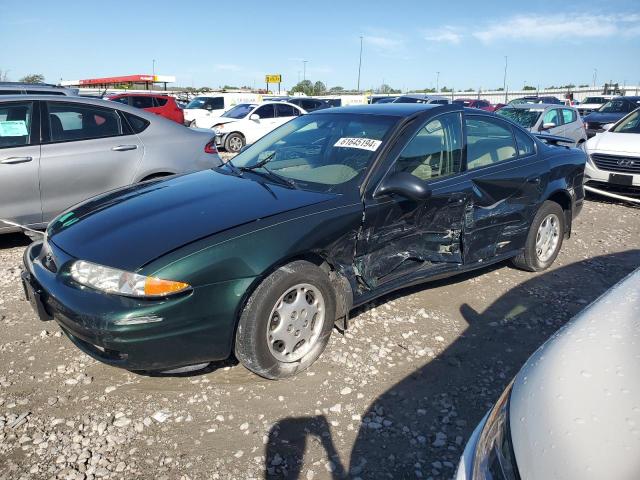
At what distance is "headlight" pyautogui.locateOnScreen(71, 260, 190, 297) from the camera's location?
246 cm

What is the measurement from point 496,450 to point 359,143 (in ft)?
8.07

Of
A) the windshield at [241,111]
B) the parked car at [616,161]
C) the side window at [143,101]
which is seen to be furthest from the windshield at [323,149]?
the side window at [143,101]

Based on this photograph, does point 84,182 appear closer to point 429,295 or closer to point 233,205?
point 233,205

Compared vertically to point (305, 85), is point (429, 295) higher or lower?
lower

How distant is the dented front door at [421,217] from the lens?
3.29 meters

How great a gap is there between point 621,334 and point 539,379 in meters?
0.35

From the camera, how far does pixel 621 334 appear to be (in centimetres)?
168

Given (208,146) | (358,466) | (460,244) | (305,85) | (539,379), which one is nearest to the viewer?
(539,379)

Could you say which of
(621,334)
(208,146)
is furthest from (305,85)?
(621,334)

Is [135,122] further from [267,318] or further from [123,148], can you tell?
[267,318]

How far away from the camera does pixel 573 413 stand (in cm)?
137

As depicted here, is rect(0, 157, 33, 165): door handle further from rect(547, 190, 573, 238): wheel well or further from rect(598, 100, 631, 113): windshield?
rect(598, 100, 631, 113): windshield

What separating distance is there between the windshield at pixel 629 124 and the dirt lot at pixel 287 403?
588 centimetres

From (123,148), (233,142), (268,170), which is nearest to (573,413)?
(268,170)
